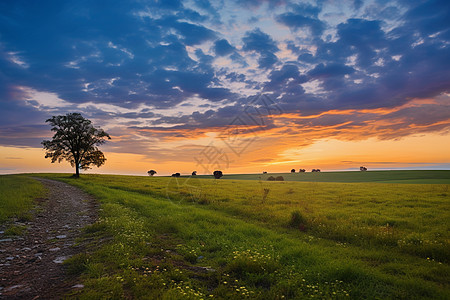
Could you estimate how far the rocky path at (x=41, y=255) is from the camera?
20.3ft

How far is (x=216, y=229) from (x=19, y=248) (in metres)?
8.16

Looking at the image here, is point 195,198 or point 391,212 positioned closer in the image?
point 391,212

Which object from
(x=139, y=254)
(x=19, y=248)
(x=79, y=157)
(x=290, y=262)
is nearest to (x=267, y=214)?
(x=290, y=262)

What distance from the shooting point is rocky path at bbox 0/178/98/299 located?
6.19m

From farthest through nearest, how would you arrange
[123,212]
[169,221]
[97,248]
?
[123,212]
[169,221]
[97,248]

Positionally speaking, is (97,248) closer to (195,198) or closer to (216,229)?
(216,229)

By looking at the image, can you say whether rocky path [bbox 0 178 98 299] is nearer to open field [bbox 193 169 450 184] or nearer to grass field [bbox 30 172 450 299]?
grass field [bbox 30 172 450 299]

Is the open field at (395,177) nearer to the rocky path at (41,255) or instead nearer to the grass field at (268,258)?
the grass field at (268,258)

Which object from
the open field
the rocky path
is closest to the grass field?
the rocky path

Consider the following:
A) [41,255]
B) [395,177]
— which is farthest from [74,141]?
[395,177]

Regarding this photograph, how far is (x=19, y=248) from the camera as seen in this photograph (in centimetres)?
940

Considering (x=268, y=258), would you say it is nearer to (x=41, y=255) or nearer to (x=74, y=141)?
(x=41, y=255)

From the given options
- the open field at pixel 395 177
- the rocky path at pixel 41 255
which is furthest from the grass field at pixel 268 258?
the open field at pixel 395 177

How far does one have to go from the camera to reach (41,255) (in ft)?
28.4
